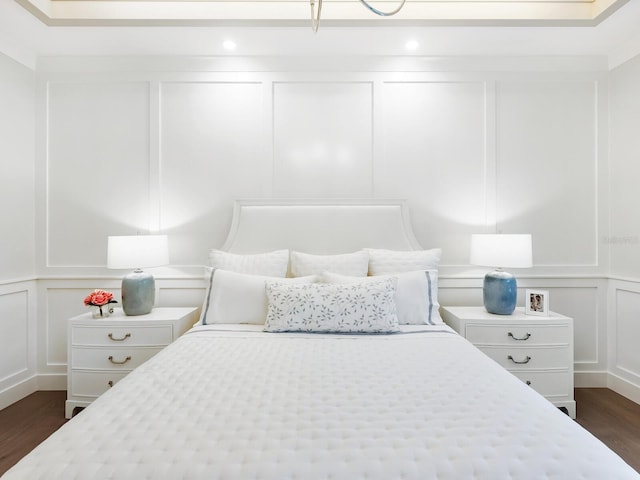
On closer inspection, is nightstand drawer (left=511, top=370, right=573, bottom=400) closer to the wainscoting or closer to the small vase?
the small vase

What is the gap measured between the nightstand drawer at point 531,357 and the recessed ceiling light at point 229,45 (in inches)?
107

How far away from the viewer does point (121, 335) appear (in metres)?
2.46

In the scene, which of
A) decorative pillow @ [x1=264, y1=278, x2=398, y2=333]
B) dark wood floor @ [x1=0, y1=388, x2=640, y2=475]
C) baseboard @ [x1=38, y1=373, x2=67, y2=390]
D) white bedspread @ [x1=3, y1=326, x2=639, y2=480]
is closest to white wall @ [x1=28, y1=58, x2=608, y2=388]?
baseboard @ [x1=38, y1=373, x2=67, y2=390]

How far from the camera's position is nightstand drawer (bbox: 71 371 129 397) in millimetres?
2461

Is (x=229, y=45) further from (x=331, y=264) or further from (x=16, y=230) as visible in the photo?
(x=16, y=230)

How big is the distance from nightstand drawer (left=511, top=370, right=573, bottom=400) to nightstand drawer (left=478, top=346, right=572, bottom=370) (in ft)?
0.15

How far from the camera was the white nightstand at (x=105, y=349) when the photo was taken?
2.46 m

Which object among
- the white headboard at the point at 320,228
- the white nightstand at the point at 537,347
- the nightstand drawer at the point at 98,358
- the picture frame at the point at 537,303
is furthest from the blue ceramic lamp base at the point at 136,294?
the picture frame at the point at 537,303

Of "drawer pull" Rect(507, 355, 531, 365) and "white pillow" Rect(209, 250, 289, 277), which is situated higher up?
"white pillow" Rect(209, 250, 289, 277)

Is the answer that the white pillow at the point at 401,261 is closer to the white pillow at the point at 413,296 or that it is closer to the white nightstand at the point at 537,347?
the white pillow at the point at 413,296

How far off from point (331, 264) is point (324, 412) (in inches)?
56.7

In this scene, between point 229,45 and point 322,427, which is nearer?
point 322,427

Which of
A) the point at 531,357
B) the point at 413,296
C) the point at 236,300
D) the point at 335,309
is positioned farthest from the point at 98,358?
the point at 531,357

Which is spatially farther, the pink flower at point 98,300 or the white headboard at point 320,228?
the white headboard at point 320,228
